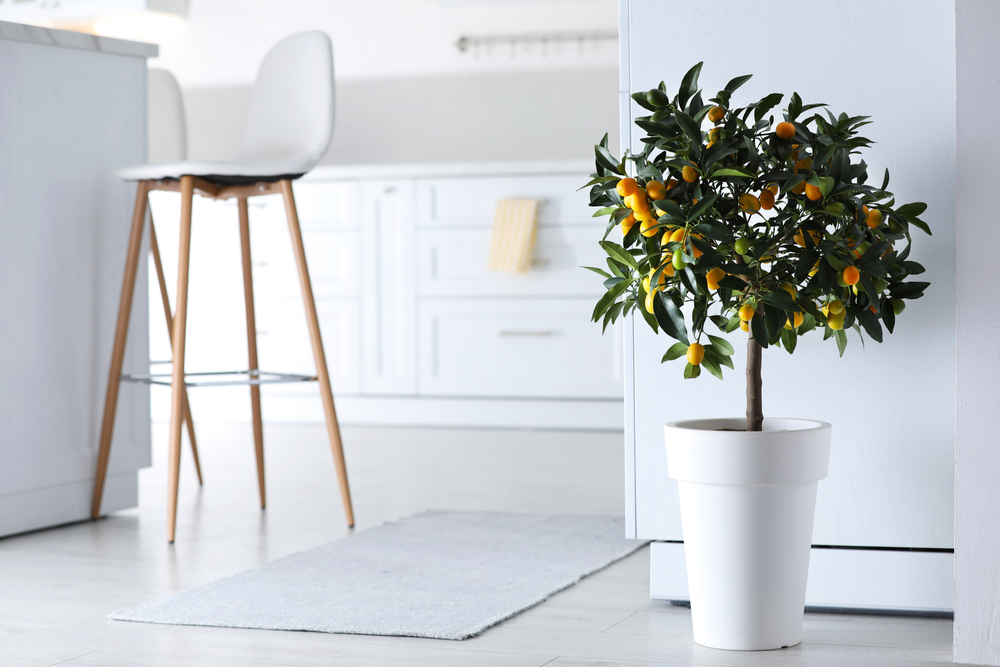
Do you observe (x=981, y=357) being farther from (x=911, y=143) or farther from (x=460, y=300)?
(x=460, y=300)

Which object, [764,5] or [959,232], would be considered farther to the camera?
[764,5]

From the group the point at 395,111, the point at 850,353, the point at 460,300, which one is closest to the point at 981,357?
the point at 850,353

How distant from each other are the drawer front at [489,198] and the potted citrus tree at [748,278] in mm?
2563

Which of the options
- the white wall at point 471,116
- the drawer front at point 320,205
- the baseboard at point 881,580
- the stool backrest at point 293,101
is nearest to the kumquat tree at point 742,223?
the baseboard at point 881,580

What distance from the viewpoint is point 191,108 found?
5352 millimetres

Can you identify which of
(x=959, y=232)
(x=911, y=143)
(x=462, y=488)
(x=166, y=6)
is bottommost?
(x=462, y=488)

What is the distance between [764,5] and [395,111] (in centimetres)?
351

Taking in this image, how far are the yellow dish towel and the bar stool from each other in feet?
4.92

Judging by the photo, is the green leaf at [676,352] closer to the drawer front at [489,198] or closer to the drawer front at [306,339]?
the drawer front at [489,198]

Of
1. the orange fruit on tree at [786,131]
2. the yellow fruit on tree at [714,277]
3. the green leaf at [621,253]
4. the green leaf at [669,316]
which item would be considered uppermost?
the orange fruit on tree at [786,131]

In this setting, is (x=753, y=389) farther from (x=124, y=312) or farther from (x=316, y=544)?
(x=124, y=312)

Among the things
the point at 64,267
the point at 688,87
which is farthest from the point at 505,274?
the point at 688,87

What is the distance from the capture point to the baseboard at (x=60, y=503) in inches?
94.3

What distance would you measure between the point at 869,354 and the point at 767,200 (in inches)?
15.7
